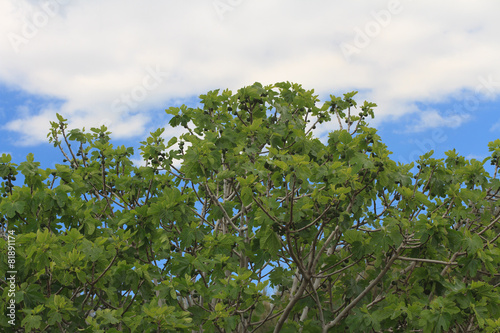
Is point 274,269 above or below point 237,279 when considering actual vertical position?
above

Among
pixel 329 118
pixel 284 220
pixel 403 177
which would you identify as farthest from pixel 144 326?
pixel 329 118

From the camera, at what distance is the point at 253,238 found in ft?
27.2

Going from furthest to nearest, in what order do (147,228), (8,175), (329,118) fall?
(329,118) < (8,175) < (147,228)

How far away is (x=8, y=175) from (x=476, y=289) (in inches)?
307

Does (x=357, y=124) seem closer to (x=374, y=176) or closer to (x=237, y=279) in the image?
(x=374, y=176)

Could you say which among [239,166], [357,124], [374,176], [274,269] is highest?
[357,124]

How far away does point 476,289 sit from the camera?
7.06 m

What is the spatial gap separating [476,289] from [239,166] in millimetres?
4198

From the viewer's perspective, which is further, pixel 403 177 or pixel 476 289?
pixel 403 177

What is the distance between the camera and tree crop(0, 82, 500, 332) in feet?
22.2

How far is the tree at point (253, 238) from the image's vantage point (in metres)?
6.77

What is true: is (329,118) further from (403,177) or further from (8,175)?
(8,175)

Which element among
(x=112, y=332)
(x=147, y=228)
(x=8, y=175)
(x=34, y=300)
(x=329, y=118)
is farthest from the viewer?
(x=329, y=118)

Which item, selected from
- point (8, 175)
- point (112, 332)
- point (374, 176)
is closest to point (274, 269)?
point (374, 176)
